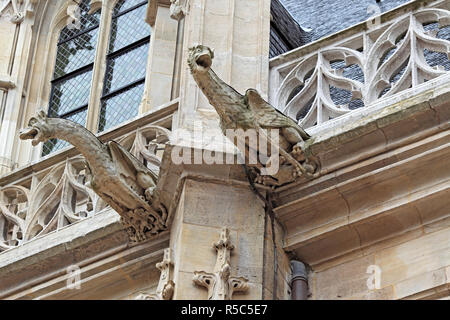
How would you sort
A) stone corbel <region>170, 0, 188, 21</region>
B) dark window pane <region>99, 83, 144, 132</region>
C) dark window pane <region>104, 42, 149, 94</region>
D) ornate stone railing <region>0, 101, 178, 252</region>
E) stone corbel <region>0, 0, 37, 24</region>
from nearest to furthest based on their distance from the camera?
ornate stone railing <region>0, 101, 178, 252</region> → stone corbel <region>170, 0, 188, 21</region> → dark window pane <region>99, 83, 144, 132</region> → dark window pane <region>104, 42, 149, 94</region> → stone corbel <region>0, 0, 37, 24</region>

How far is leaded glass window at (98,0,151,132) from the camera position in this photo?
42.2 feet

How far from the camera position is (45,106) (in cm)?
1348

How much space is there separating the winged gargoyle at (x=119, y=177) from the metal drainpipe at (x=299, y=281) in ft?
2.98

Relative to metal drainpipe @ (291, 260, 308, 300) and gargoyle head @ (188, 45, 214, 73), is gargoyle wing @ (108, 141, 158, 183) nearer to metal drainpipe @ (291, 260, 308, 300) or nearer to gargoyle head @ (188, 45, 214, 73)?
gargoyle head @ (188, 45, 214, 73)

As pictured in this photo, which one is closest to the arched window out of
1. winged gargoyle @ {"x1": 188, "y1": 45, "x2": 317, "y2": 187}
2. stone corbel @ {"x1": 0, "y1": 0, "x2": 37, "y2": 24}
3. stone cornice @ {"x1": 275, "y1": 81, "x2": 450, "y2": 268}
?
stone corbel @ {"x1": 0, "y1": 0, "x2": 37, "y2": 24}

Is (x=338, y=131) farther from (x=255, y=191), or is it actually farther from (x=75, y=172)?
(x=75, y=172)

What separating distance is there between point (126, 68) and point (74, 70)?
0.61 meters

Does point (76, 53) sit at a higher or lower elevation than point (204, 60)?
higher

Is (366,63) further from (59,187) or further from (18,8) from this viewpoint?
(18,8)

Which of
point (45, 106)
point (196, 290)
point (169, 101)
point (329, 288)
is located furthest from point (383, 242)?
point (45, 106)

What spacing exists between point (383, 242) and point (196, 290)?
1180 millimetres

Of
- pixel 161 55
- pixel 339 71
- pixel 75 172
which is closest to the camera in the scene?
pixel 339 71

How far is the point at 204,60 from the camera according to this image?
31.9ft

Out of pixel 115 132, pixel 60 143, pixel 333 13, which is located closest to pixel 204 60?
pixel 115 132
